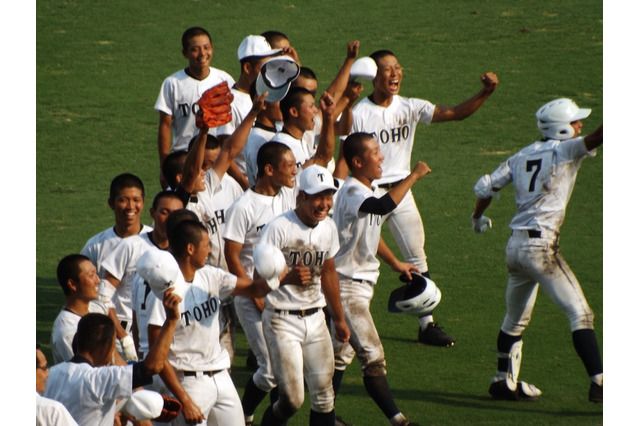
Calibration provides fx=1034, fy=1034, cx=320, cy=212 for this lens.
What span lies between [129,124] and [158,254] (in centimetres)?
904

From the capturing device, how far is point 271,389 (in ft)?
20.3

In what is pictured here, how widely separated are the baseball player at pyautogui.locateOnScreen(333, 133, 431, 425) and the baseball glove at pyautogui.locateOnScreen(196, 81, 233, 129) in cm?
75

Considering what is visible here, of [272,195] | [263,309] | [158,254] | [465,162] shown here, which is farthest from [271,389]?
[465,162]

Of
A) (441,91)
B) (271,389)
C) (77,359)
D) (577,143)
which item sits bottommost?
(271,389)

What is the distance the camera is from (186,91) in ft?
25.7

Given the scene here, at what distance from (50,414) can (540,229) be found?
375 cm

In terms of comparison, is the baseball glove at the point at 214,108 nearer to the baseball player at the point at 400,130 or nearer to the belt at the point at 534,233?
the baseball player at the point at 400,130

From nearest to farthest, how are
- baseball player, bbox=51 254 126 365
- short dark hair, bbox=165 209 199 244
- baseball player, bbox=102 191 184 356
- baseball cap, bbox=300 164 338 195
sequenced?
short dark hair, bbox=165 209 199 244
baseball player, bbox=51 254 126 365
baseball cap, bbox=300 164 338 195
baseball player, bbox=102 191 184 356

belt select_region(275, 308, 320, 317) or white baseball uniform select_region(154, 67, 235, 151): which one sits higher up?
white baseball uniform select_region(154, 67, 235, 151)

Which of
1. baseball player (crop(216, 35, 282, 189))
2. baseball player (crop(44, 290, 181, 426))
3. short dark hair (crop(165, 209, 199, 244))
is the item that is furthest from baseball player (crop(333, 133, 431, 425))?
baseball player (crop(44, 290, 181, 426))

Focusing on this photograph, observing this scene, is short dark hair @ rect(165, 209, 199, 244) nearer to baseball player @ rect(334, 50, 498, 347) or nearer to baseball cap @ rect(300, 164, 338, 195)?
baseball cap @ rect(300, 164, 338, 195)

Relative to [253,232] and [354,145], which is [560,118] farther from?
[253,232]

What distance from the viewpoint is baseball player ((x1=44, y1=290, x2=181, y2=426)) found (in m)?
4.42

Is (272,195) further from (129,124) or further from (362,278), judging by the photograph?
(129,124)
